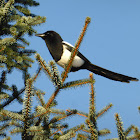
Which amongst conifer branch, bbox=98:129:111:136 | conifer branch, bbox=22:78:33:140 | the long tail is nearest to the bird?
the long tail

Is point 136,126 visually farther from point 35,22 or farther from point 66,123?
point 35,22

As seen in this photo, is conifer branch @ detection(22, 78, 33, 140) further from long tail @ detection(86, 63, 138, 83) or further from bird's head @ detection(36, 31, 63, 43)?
bird's head @ detection(36, 31, 63, 43)

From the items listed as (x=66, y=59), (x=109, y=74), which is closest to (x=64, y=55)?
(x=66, y=59)

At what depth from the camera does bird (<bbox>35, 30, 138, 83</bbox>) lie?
12.2 ft

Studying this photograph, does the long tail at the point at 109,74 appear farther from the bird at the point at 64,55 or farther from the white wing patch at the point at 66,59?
the white wing patch at the point at 66,59

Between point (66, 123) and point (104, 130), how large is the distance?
527mm

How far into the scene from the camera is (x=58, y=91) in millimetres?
2373

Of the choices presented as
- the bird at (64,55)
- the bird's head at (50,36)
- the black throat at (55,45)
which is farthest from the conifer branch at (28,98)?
the bird's head at (50,36)

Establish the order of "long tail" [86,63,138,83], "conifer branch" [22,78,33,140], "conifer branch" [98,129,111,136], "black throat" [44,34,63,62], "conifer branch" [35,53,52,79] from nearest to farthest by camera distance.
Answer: "conifer branch" [22,78,33,140]
"conifer branch" [35,53,52,79]
"conifer branch" [98,129,111,136]
"long tail" [86,63,138,83]
"black throat" [44,34,63,62]

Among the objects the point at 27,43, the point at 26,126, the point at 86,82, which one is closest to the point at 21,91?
the point at 27,43

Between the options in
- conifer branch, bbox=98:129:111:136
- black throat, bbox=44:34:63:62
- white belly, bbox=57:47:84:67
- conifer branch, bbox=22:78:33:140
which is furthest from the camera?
black throat, bbox=44:34:63:62

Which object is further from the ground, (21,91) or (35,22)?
(35,22)

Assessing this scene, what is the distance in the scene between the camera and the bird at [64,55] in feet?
12.2

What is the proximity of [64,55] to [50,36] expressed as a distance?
532 mm
